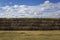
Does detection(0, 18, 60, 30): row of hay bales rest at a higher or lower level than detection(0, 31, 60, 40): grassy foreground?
higher

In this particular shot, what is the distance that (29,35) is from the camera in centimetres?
156

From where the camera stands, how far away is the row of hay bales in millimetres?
1580

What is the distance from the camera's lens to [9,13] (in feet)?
5.22

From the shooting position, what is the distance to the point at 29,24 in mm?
1590

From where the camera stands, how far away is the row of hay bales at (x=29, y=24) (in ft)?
5.18

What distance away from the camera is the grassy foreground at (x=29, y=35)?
1553 millimetres

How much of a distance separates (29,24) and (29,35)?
0.09 m

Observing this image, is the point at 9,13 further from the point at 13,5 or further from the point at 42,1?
the point at 42,1

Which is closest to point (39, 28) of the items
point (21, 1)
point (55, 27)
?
point (55, 27)

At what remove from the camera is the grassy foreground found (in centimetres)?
155

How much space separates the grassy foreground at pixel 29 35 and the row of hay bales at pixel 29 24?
3 cm

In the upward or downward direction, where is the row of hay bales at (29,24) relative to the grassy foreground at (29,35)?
upward

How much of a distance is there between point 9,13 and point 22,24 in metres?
0.13

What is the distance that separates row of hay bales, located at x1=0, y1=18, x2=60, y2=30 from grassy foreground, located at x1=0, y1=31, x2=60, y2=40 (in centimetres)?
3
